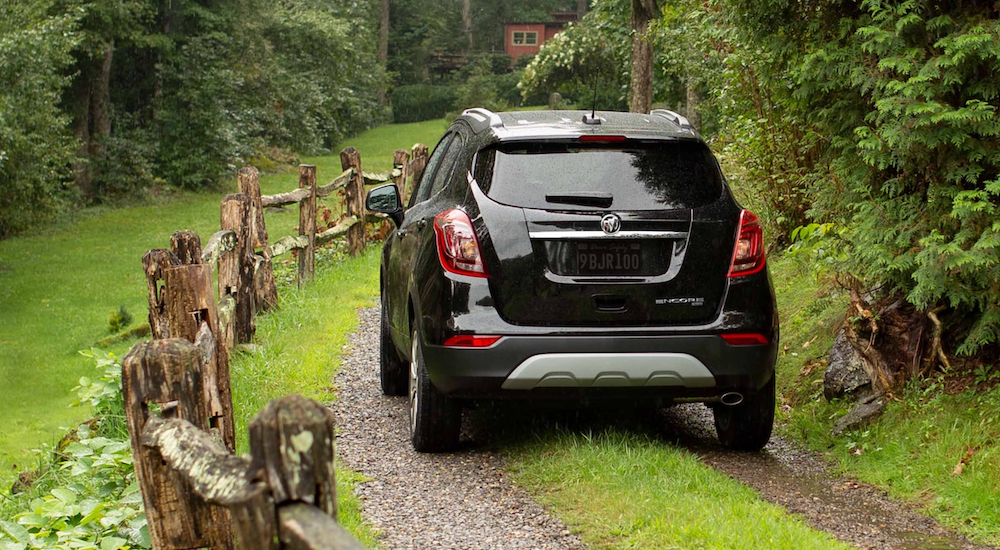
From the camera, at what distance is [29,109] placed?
2338 centimetres

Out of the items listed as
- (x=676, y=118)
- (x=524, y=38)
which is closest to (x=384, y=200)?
(x=676, y=118)

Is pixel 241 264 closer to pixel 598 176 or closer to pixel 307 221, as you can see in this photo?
pixel 307 221

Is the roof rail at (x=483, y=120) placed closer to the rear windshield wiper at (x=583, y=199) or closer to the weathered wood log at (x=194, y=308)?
the rear windshield wiper at (x=583, y=199)

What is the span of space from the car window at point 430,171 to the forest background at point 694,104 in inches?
88.7

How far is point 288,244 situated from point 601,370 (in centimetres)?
716

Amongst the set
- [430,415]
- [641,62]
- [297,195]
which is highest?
[641,62]

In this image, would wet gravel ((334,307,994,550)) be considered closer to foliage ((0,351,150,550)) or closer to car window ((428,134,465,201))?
foliage ((0,351,150,550))

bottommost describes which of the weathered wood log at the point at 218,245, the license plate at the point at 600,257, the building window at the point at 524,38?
the weathered wood log at the point at 218,245

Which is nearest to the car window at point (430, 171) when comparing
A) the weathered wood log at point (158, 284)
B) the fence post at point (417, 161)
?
the weathered wood log at point (158, 284)

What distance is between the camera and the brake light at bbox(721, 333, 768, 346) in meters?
5.89

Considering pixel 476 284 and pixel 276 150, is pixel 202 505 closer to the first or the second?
pixel 476 284

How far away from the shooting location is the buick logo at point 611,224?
229 inches

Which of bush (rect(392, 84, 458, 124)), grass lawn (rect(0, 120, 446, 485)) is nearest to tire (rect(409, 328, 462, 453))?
grass lawn (rect(0, 120, 446, 485))

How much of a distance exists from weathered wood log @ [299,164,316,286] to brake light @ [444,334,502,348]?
25.4 feet
